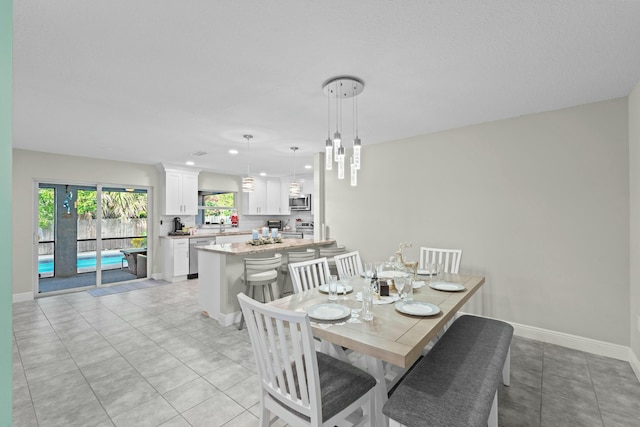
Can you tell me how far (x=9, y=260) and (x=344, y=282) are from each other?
1.82 metres

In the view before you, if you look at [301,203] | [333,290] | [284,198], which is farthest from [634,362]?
[284,198]

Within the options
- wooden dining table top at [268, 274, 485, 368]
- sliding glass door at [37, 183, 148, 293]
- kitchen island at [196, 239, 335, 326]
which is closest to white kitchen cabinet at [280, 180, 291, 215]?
sliding glass door at [37, 183, 148, 293]

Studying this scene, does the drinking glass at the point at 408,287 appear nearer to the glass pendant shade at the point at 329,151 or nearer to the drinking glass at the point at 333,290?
the drinking glass at the point at 333,290

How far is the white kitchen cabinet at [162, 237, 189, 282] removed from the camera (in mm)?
5738

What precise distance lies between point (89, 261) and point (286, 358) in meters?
7.20

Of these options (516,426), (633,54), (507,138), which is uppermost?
(633,54)

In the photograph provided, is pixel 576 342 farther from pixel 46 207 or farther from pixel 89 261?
pixel 89 261

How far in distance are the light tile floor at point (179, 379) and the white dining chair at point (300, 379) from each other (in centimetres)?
67

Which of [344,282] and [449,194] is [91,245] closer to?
[344,282]

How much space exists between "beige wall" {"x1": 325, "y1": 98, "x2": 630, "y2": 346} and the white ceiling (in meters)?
0.31

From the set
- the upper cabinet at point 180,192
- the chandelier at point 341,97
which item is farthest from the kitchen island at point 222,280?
the upper cabinet at point 180,192

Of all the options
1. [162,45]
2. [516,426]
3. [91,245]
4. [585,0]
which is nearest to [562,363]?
[516,426]

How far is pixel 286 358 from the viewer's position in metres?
1.36

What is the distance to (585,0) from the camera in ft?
4.86
